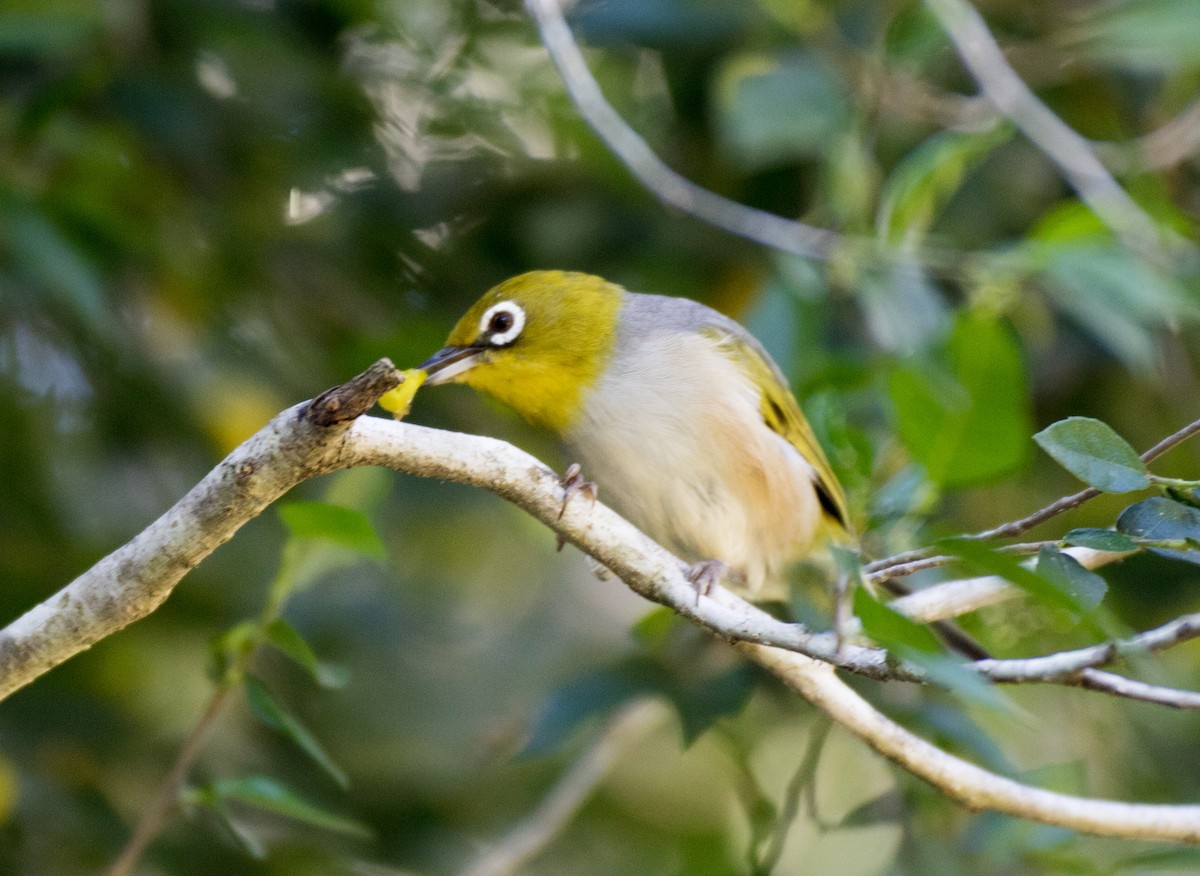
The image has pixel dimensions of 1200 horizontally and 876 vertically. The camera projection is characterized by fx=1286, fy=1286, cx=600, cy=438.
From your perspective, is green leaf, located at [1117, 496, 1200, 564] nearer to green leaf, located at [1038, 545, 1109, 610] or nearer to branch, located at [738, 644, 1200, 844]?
green leaf, located at [1038, 545, 1109, 610]

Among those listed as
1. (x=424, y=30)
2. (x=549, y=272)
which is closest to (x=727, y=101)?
(x=549, y=272)

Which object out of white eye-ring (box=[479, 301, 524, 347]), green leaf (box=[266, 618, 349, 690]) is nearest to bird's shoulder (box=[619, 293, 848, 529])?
white eye-ring (box=[479, 301, 524, 347])

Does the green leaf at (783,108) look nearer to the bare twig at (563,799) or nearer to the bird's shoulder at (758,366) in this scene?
the bird's shoulder at (758,366)

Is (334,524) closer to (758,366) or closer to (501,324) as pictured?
(501,324)

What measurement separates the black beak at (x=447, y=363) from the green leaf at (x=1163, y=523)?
185 cm

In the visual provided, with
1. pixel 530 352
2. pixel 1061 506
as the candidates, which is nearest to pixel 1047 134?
pixel 530 352

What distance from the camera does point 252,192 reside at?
4.33 meters

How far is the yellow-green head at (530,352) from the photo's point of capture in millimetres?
3404

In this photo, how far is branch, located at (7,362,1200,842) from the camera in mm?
1818

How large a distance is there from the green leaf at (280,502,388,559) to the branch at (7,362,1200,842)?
356mm

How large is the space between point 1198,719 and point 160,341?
358cm

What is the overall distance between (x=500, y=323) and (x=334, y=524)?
3.81 ft

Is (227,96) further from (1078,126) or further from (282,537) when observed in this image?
(1078,126)

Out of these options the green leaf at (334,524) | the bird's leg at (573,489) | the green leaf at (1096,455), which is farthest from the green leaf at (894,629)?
the green leaf at (334,524)
